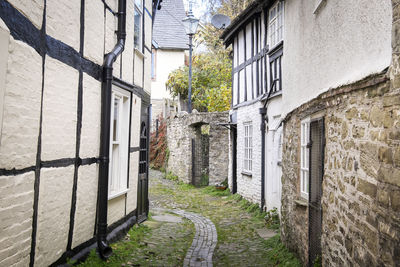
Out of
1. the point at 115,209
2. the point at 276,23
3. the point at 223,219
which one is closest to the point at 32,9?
the point at 115,209

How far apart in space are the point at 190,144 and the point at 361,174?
12797 millimetres

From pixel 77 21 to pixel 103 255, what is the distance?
10.9 ft

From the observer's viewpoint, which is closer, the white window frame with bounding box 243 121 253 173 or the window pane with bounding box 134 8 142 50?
the window pane with bounding box 134 8 142 50

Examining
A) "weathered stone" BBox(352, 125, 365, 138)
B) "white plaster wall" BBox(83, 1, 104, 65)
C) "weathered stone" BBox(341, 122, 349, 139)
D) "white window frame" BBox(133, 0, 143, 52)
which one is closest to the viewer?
"weathered stone" BBox(352, 125, 365, 138)

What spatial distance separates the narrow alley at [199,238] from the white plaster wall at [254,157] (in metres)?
0.37

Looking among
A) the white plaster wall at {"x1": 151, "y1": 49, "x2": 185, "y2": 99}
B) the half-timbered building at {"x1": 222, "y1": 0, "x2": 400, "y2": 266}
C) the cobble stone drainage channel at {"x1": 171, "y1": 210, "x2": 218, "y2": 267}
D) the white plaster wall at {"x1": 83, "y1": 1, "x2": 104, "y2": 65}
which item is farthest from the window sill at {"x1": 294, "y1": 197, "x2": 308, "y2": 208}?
the white plaster wall at {"x1": 151, "y1": 49, "x2": 185, "y2": 99}

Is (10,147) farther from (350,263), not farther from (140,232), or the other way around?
(140,232)

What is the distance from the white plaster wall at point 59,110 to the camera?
13.2 feet

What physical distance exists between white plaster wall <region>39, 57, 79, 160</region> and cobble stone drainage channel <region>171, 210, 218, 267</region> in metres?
2.81

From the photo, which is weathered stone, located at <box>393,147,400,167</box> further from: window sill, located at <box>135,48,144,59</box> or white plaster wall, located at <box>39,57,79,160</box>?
window sill, located at <box>135,48,144,59</box>

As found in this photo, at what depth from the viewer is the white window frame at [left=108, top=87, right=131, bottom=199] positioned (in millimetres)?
6602

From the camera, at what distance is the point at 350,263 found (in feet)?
11.0

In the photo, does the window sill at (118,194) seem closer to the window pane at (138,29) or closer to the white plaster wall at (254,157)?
the window pane at (138,29)

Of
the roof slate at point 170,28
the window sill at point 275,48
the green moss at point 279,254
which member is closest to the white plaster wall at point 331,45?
→ the window sill at point 275,48
